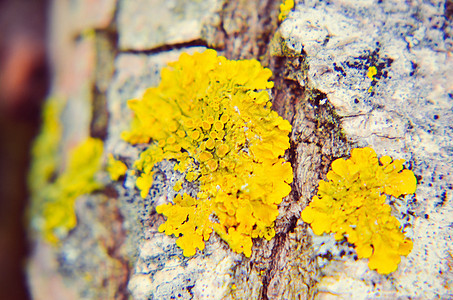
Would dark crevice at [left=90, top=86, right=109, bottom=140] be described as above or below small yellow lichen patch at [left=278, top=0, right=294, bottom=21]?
below

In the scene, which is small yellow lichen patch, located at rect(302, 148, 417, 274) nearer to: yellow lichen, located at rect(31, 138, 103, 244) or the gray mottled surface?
the gray mottled surface

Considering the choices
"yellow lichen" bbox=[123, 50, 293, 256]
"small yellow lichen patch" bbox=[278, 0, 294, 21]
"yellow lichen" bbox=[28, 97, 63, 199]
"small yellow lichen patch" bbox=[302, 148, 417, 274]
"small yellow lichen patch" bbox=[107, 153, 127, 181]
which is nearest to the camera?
"small yellow lichen patch" bbox=[302, 148, 417, 274]

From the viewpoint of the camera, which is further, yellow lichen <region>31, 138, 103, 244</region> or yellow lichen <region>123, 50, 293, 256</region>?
yellow lichen <region>31, 138, 103, 244</region>

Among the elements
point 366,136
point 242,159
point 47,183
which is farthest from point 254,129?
point 47,183

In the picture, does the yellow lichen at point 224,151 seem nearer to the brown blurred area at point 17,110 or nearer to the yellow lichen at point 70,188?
the yellow lichen at point 70,188

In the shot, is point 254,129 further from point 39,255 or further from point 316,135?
point 39,255

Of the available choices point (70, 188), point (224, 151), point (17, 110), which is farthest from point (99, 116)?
point (17, 110)

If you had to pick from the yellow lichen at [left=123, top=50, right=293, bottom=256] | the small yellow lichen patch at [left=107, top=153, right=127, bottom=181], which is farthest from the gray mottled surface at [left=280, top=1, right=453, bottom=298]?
the small yellow lichen patch at [left=107, top=153, right=127, bottom=181]

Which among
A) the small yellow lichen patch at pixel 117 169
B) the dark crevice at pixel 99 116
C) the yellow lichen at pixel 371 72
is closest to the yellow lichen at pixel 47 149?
the dark crevice at pixel 99 116
